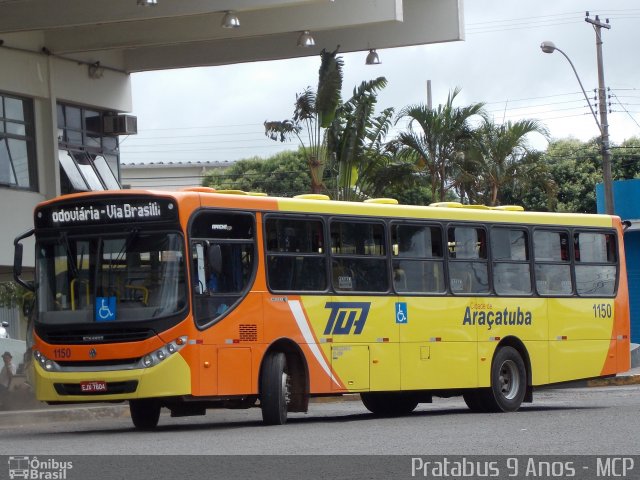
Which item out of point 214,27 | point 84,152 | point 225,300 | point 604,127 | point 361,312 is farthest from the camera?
point 604,127

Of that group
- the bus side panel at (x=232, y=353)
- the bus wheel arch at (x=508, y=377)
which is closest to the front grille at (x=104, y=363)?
the bus side panel at (x=232, y=353)

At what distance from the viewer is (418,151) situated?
32.5m

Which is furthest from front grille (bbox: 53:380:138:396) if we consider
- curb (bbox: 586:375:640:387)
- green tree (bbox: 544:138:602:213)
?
green tree (bbox: 544:138:602:213)

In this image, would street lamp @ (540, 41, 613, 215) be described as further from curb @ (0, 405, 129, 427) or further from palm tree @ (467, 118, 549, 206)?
curb @ (0, 405, 129, 427)

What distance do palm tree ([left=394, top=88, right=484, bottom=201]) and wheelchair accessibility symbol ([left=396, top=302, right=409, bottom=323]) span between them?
44.8 ft

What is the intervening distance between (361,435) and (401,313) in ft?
13.9

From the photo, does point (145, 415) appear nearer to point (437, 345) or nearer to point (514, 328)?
point (437, 345)

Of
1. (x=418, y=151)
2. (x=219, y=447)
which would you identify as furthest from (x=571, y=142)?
(x=219, y=447)

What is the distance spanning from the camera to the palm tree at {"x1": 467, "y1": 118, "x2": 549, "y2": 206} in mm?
32719

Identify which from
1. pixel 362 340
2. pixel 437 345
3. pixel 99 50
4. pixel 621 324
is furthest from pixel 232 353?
pixel 99 50

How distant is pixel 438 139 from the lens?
32.4 metres

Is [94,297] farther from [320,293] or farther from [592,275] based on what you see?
[592,275]

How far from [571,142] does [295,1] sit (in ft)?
145
